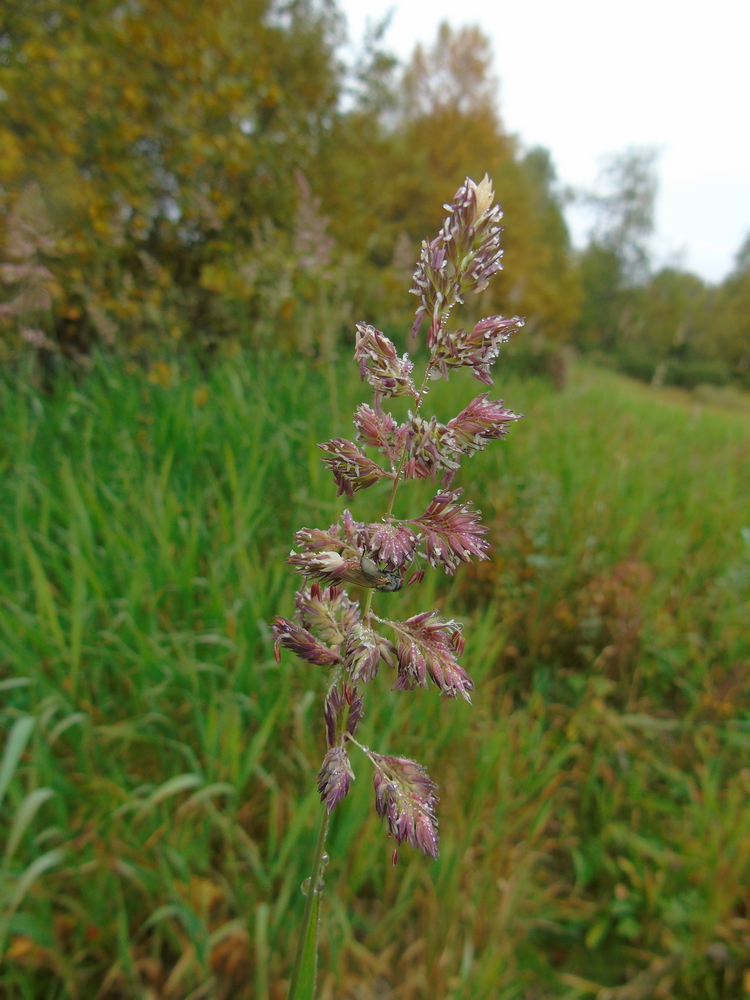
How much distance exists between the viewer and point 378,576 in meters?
0.50

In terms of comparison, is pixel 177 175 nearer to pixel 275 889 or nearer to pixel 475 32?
pixel 275 889

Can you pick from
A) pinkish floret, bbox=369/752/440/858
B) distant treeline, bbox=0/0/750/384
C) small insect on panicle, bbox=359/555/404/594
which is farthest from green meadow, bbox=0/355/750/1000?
distant treeline, bbox=0/0/750/384

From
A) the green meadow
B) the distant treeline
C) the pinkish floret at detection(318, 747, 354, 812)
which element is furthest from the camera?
the distant treeline

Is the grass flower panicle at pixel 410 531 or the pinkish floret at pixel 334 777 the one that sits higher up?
the grass flower panicle at pixel 410 531

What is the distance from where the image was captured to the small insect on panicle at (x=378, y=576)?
1.63ft

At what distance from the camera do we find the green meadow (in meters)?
1.60

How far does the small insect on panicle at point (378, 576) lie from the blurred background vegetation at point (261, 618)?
1.38m

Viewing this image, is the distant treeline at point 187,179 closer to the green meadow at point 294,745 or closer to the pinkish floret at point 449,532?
the green meadow at point 294,745

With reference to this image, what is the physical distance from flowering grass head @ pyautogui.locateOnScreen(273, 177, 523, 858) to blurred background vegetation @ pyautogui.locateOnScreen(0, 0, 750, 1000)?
4.17 ft

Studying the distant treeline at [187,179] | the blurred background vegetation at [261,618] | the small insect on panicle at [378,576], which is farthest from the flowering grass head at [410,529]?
the distant treeline at [187,179]

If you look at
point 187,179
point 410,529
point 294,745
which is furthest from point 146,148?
point 410,529

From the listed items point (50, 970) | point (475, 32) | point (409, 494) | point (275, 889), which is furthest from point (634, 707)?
point (475, 32)

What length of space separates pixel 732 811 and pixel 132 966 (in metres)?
2.22

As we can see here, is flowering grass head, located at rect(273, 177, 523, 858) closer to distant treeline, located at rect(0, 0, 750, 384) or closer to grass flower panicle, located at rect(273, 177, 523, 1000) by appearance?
grass flower panicle, located at rect(273, 177, 523, 1000)
